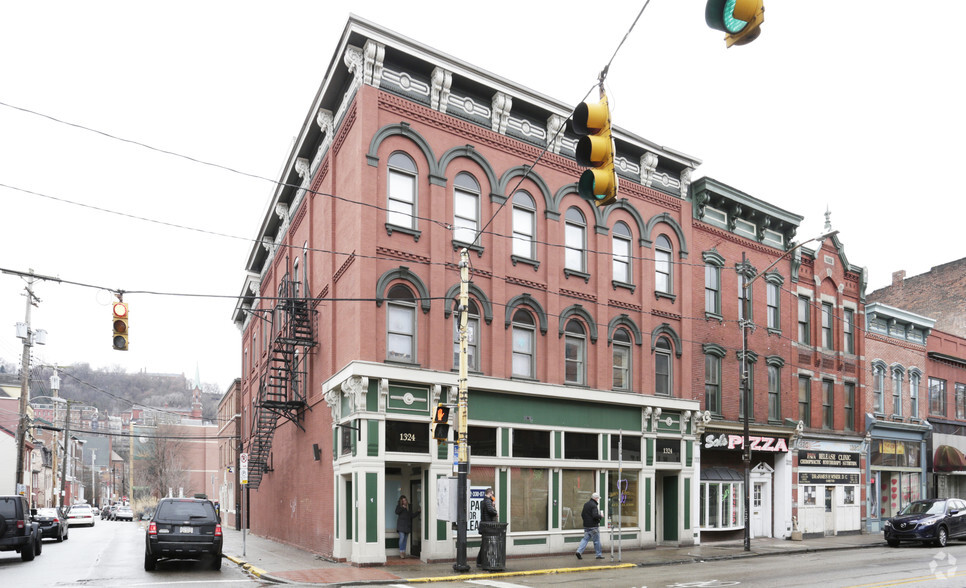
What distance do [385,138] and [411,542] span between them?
1087 centimetres

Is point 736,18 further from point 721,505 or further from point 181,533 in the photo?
point 721,505

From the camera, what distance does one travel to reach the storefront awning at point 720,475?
91.4ft

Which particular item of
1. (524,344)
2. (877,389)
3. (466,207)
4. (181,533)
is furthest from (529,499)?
(877,389)

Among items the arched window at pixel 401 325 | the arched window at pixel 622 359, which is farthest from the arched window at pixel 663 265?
the arched window at pixel 401 325

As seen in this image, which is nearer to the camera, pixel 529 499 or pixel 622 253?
pixel 529 499

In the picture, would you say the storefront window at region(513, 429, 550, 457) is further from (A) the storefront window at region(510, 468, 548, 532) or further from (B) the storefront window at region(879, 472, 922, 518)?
(B) the storefront window at region(879, 472, 922, 518)

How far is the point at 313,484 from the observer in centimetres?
2434

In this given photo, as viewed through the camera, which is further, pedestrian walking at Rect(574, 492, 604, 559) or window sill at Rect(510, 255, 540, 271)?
window sill at Rect(510, 255, 540, 271)

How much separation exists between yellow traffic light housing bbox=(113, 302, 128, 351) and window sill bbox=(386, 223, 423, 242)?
7.09 metres

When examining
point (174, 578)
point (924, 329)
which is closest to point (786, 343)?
point (924, 329)

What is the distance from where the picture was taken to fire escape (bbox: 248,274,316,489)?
25.4 metres

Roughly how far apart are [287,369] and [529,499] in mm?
9222

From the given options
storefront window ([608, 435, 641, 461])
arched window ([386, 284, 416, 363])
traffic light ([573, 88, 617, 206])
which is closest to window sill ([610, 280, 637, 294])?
storefront window ([608, 435, 641, 461])

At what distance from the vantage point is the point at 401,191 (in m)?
21.5
